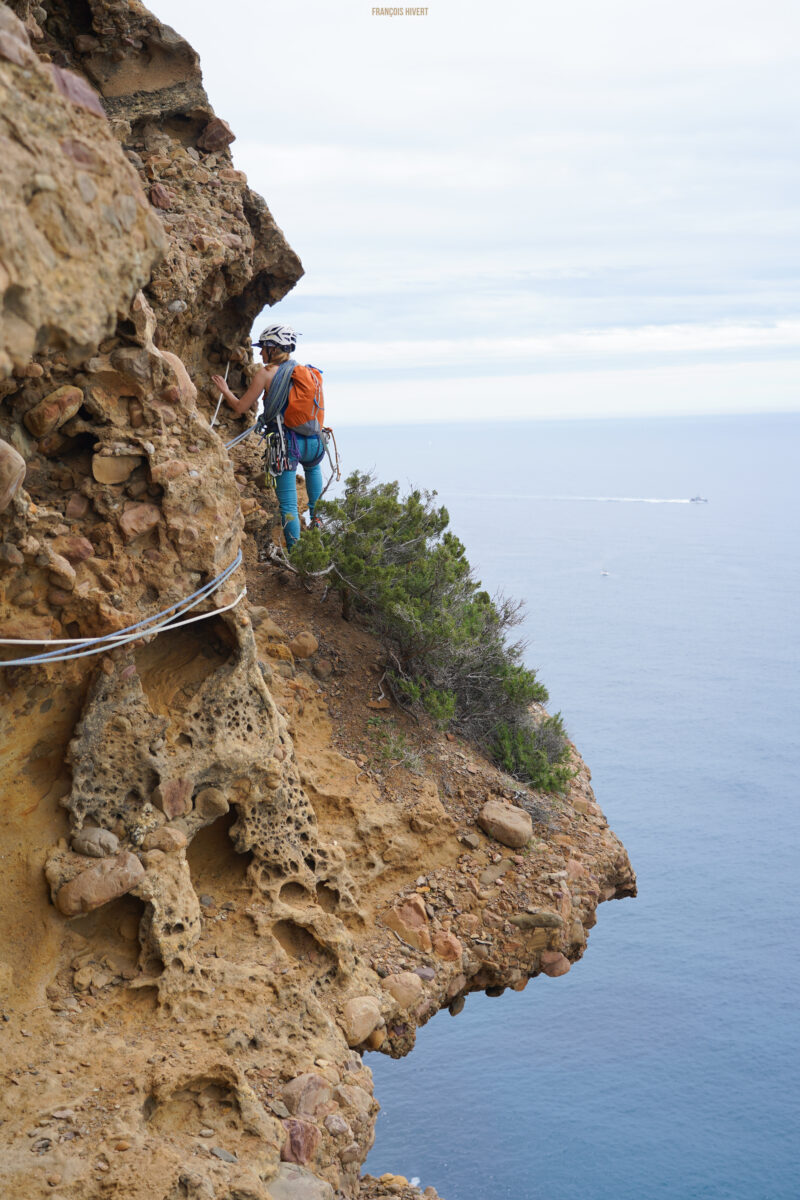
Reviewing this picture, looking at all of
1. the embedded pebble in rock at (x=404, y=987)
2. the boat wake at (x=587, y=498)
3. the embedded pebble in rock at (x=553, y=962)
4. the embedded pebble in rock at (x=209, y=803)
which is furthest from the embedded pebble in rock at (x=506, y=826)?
the boat wake at (x=587, y=498)

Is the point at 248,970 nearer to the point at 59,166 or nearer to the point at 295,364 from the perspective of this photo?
the point at 59,166

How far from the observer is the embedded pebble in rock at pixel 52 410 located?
16.1 feet

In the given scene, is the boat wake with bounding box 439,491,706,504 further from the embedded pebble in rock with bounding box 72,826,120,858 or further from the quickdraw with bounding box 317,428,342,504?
the embedded pebble in rock with bounding box 72,826,120,858

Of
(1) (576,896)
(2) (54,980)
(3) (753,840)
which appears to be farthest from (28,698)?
(3) (753,840)

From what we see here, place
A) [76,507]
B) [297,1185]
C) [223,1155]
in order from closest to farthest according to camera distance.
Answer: [223,1155], [297,1185], [76,507]

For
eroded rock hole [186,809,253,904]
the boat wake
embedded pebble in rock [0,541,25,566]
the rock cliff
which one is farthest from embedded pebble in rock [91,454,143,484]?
the boat wake

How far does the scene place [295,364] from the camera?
28.4 feet

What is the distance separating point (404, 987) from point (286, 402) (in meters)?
4.89

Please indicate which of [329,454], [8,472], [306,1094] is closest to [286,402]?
[329,454]

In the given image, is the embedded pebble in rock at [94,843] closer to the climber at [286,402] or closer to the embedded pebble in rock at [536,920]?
the embedded pebble in rock at [536,920]

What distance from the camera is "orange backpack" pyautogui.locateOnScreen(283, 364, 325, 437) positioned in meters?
8.77

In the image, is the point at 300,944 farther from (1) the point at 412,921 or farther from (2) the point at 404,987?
(1) the point at 412,921

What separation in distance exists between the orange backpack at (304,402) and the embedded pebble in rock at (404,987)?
182 inches

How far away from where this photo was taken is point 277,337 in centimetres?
871
